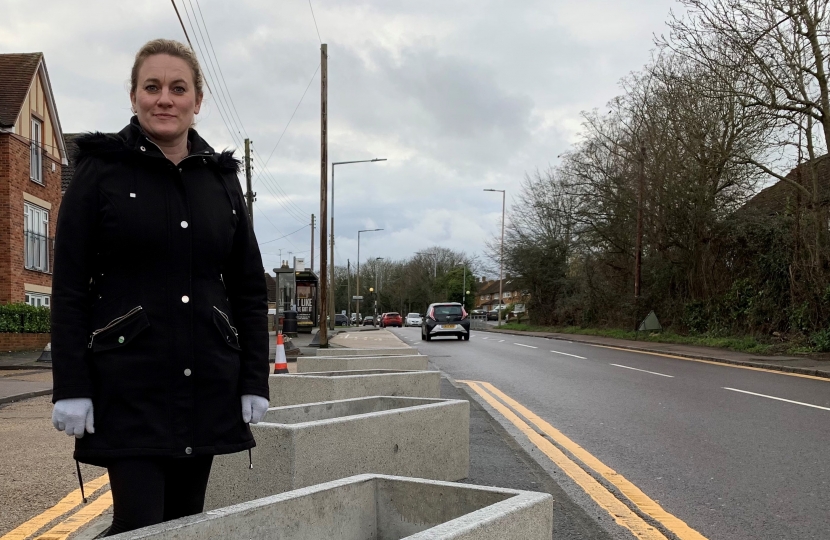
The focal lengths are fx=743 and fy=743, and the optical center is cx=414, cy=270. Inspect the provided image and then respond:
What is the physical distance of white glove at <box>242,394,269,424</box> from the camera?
2553mm

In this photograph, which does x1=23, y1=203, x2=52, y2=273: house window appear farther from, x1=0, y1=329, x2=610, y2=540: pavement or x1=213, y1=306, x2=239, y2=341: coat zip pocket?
x1=213, y1=306, x2=239, y2=341: coat zip pocket

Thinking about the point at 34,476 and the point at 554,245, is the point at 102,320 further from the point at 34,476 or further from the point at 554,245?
the point at 554,245

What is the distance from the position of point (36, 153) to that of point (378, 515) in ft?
84.0

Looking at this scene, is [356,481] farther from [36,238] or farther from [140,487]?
[36,238]

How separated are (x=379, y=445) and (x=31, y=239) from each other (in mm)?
23409

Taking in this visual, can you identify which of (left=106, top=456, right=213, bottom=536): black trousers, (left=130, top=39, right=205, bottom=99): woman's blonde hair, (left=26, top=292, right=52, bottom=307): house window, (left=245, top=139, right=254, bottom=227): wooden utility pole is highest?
(left=245, top=139, right=254, bottom=227): wooden utility pole

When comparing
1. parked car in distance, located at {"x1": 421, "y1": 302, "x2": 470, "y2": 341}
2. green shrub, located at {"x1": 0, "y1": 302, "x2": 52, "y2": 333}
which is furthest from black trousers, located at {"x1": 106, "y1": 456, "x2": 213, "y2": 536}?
parked car in distance, located at {"x1": 421, "y1": 302, "x2": 470, "y2": 341}

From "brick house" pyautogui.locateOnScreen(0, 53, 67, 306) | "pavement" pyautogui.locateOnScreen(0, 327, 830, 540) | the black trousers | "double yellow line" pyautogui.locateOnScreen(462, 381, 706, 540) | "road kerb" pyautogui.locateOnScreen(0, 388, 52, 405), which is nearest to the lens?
the black trousers

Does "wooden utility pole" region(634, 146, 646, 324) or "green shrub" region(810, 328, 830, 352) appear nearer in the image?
"green shrub" region(810, 328, 830, 352)

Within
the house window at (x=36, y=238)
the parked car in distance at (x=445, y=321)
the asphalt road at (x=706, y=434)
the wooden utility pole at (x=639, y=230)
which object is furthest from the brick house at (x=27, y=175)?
the wooden utility pole at (x=639, y=230)

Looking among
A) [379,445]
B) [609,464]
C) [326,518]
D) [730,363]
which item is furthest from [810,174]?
[326,518]

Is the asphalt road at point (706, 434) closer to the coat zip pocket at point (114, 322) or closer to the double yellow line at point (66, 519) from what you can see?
the double yellow line at point (66, 519)

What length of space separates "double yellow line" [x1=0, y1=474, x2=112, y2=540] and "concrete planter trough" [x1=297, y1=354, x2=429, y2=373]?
3.67 m

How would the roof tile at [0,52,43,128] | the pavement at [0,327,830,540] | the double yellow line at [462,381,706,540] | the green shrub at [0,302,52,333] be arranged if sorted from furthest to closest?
the roof tile at [0,52,43,128] → the green shrub at [0,302,52,333] → the pavement at [0,327,830,540] → the double yellow line at [462,381,706,540]
